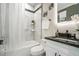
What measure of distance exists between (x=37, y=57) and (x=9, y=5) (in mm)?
982

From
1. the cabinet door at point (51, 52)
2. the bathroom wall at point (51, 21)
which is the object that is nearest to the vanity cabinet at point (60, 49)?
the cabinet door at point (51, 52)

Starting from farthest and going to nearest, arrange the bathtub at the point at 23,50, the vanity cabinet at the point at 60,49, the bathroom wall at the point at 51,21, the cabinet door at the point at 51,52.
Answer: the bathroom wall at the point at 51,21
the bathtub at the point at 23,50
the cabinet door at the point at 51,52
the vanity cabinet at the point at 60,49

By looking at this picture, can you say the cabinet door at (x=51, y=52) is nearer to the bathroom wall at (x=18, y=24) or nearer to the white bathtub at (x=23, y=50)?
the white bathtub at (x=23, y=50)

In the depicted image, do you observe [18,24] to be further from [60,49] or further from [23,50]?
[60,49]

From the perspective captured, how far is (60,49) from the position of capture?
138 cm

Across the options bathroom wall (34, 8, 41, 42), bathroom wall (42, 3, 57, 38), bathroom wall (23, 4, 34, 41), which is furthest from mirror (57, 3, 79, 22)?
bathroom wall (23, 4, 34, 41)

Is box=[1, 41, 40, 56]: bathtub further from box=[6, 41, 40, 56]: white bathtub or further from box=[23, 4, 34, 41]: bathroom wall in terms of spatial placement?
box=[23, 4, 34, 41]: bathroom wall

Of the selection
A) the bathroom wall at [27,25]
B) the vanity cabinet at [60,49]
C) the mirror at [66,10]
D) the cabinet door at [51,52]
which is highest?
the mirror at [66,10]

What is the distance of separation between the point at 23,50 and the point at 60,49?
678 millimetres

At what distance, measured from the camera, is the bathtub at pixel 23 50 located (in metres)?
1.65

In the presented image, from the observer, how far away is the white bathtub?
5.41ft

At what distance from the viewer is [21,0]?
162cm

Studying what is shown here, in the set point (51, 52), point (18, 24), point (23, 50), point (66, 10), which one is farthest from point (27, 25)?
point (66, 10)

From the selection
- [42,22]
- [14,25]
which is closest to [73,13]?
[42,22]
